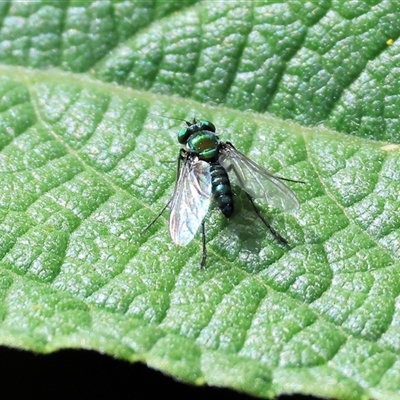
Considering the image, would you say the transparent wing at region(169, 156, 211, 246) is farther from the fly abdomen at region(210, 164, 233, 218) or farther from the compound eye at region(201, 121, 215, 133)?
the compound eye at region(201, 121, 215, 133)

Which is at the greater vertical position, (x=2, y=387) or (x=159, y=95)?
(x=159, y=95)

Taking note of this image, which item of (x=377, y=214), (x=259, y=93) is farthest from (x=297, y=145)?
(x=377, y=214)

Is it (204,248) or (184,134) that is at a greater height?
(184,134)

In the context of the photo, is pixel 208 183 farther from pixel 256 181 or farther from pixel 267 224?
pixel 267 224

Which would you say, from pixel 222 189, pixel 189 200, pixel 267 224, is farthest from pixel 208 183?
pixel 267 224

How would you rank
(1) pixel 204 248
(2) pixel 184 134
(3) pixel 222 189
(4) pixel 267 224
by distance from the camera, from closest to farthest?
(1) pixel 204 248
(4) pixel 267 224
(3) pixel 222 189
(2) pixel 184 134

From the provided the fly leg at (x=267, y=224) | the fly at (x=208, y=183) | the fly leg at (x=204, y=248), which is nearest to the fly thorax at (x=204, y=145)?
the fly at (x=208, y=183)

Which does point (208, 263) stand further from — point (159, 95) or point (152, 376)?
point (159, 95)
